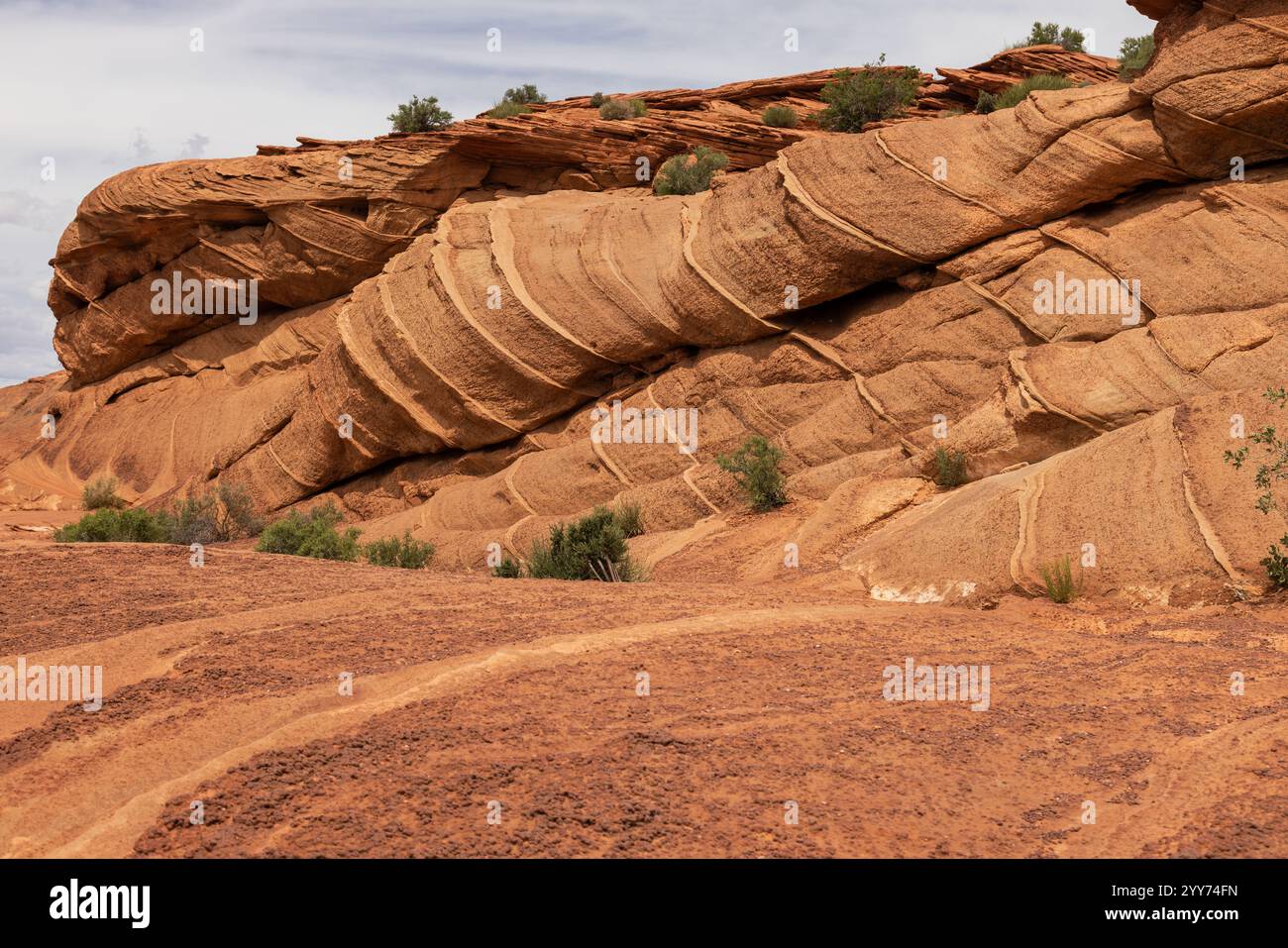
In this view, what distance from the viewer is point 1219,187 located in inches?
578

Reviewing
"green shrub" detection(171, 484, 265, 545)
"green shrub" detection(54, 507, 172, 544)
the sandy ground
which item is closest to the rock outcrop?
"green shrub" detection(171, 484, 265, 545)

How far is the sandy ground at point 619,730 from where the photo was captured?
4566 millimetres

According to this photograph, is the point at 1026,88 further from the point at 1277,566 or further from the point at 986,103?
the point at 1277,566

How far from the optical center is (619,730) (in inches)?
213

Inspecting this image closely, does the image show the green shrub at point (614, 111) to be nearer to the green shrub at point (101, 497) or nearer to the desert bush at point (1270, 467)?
the green shrub at point (101, 497)

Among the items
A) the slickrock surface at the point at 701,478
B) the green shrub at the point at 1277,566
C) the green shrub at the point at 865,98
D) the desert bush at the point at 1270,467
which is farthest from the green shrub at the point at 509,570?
the green shrub at the point at 865,98

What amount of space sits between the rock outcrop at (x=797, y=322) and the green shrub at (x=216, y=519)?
2.21 metres

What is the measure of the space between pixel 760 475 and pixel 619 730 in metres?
9.74

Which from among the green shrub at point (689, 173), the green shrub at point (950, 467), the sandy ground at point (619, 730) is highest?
the green shrub at point (689, 173)

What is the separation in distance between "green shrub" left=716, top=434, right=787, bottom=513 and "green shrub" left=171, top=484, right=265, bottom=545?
7.68 meters

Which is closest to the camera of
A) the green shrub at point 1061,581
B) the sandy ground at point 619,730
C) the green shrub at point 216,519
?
the sandy ground at point 619,730

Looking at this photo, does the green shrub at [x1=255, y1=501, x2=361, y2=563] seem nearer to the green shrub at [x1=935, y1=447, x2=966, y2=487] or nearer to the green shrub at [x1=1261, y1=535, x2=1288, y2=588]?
the green shrub at [x1=935, y1=447, x2=966, y2=487]

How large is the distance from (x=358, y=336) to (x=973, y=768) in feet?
58.8

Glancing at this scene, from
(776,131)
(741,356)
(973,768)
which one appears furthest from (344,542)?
(776,131)
